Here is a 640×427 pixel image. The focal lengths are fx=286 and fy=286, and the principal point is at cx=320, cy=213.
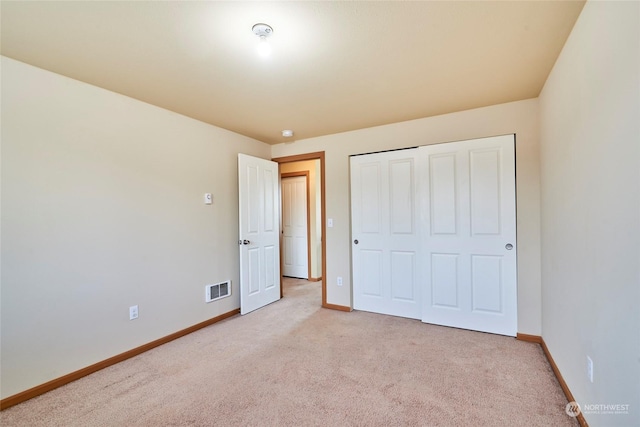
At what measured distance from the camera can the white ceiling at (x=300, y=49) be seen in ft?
4.90

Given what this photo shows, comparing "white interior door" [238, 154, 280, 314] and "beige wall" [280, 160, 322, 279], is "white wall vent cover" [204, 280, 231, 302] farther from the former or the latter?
"beige wall" [280, 160, 322, 279]

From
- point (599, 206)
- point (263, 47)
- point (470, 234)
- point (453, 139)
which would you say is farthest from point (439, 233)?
point (263, 47)

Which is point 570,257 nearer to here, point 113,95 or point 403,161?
point 403,161

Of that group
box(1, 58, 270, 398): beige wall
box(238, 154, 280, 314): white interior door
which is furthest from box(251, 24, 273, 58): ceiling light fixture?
box(238, 154, 280, 314): white interior door

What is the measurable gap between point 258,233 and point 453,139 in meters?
2.56

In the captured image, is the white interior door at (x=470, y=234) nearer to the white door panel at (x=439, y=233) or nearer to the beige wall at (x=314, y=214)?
the white door panel at (x=439, y=233)

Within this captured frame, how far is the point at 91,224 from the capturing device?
89.5 inches

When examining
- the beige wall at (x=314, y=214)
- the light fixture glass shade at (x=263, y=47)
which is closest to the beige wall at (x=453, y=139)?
the beige wall at (x=314, y=214)

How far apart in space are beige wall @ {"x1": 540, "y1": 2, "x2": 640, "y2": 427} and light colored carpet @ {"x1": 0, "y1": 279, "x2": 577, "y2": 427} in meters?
0.43

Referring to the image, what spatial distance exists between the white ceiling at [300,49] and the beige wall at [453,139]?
244 millimetres

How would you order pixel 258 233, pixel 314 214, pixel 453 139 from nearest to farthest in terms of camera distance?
pixel 453 139
pixel 258 233
pixel 314 214

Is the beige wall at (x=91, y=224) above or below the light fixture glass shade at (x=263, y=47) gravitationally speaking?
below

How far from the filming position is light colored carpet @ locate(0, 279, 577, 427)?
1.72 m

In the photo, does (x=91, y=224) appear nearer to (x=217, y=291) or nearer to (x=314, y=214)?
(x=217, y=291)
